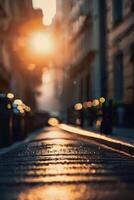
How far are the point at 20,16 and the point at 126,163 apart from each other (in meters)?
44.9

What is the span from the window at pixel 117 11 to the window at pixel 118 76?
165 centimetres

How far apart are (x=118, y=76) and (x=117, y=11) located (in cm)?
316

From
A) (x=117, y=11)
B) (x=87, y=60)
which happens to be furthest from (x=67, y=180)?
(x=87, y=60)

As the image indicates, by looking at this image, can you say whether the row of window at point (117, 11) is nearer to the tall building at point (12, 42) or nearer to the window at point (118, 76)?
the window at point (118, 76)

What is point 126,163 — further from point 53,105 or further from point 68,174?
point 53,105

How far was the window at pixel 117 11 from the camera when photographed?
100ft

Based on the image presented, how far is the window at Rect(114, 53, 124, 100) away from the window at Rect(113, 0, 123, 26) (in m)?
1.65

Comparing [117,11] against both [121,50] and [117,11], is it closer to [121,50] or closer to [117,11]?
[117,11]

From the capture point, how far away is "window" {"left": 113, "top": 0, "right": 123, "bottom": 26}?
30.5m

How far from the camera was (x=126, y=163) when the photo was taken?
828 centimetres

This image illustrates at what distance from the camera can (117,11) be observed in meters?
31.5

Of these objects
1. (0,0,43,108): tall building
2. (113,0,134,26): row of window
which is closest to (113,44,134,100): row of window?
(113,0,134,26): row of window

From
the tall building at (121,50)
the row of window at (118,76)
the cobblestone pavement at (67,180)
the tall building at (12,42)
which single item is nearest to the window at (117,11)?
the tall building at (121,50)

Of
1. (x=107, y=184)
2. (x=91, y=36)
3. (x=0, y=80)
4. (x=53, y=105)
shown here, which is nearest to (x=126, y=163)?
(x=107, y=184)
